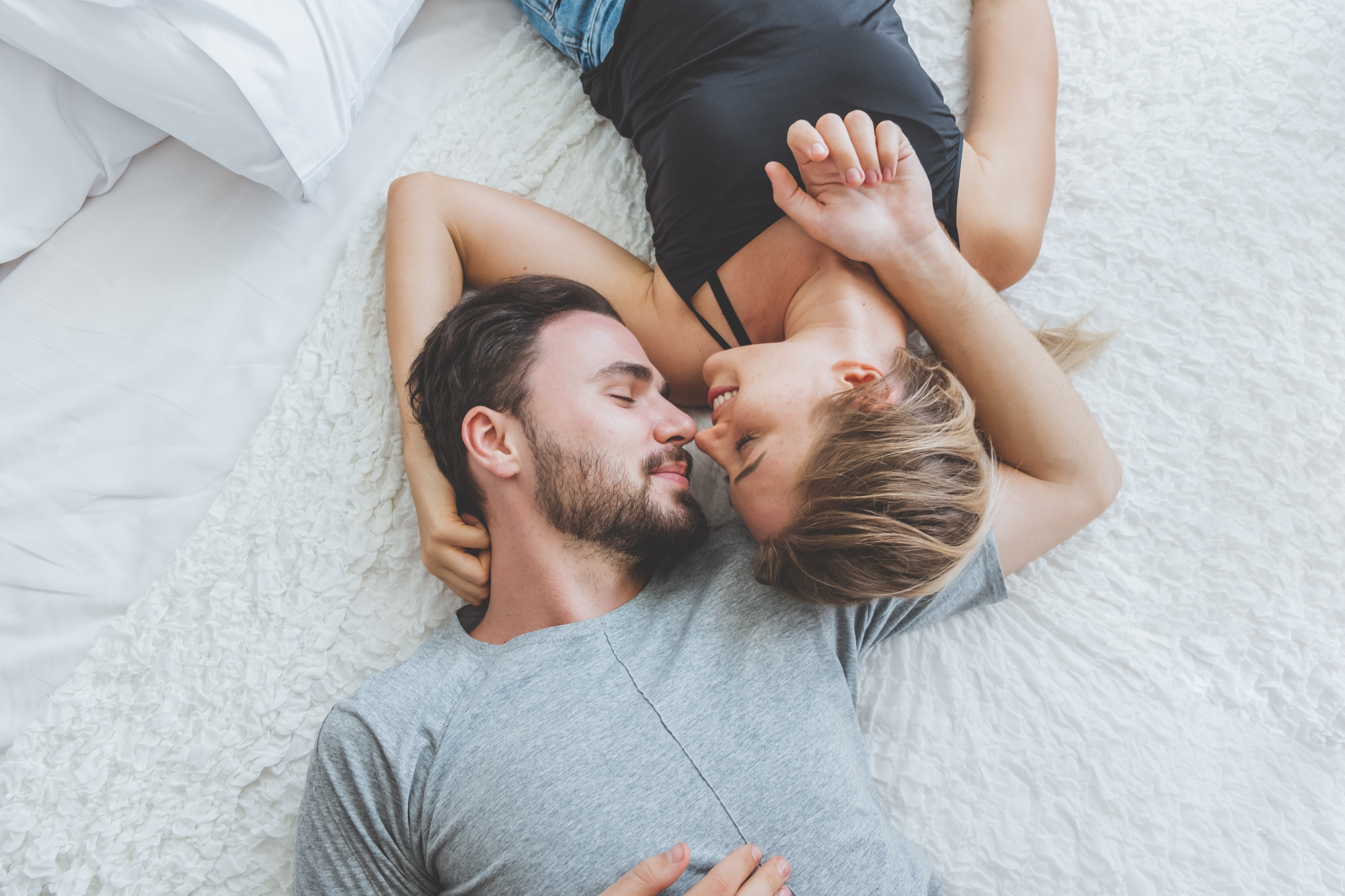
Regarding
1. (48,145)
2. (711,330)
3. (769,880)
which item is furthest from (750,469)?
(48,145)

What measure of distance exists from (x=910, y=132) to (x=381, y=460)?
1.09 metres

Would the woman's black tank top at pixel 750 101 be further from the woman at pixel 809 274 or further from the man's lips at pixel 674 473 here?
the man's lips at pixel 674 473

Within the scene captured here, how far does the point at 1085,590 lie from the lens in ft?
4.47

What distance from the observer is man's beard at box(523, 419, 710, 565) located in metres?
1.26

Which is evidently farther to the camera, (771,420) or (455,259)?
(455,259)

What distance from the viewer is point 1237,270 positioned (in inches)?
57.4

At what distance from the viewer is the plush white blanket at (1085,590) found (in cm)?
125

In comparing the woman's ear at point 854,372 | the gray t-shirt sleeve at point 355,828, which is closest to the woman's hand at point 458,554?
the gray t-shirt sleeve at point 355,828

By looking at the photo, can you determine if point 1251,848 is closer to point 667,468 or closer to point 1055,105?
point 667,468

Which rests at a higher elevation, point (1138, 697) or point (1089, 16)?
point (1089, 16)

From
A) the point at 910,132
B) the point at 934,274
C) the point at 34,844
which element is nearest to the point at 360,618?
the point at 34,844

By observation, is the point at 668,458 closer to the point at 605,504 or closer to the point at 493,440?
the point at 605,504

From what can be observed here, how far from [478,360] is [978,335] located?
32.3 inches

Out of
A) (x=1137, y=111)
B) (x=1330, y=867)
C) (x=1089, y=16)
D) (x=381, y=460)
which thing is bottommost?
(x=1330, y=867)
